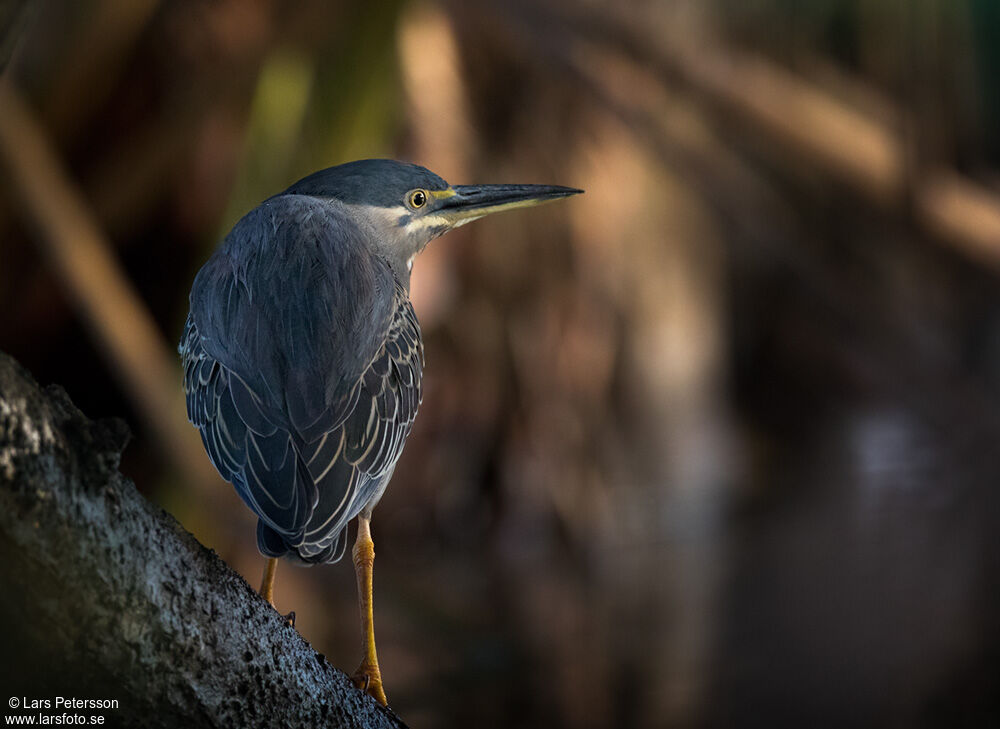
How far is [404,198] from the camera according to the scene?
7.13 ft

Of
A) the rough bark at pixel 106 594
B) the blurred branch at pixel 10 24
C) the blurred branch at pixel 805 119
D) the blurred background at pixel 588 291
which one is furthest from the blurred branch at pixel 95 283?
the blurred branch at pixel 10 24

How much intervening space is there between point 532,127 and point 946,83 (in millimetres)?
2084

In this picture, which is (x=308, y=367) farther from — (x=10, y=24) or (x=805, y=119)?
(x=805, y=119)

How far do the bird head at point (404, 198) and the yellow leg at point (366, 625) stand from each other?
0.53 m

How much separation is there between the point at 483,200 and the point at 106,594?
4.68 feet

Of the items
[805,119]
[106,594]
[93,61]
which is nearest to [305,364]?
[106,594]

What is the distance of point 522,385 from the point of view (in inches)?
257

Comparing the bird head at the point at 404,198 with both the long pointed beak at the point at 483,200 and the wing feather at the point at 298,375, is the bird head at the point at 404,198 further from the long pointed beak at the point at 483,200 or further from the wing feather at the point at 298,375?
the wing feather at the point at 298,375

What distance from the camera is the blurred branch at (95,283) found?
4.69m

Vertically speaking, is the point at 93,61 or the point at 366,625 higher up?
the point at 93,61

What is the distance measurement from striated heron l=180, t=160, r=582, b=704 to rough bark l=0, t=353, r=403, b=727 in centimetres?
42

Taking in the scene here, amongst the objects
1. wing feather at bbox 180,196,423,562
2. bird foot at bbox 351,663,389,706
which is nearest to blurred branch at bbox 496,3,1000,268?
wing feather at bbox 180,196,423,562

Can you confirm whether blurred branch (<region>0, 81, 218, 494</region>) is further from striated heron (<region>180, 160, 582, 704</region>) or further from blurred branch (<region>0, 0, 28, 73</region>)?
blurred branch (<region>0, 0, 28, 73</region>)

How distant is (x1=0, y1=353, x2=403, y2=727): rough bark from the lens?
881 mm
